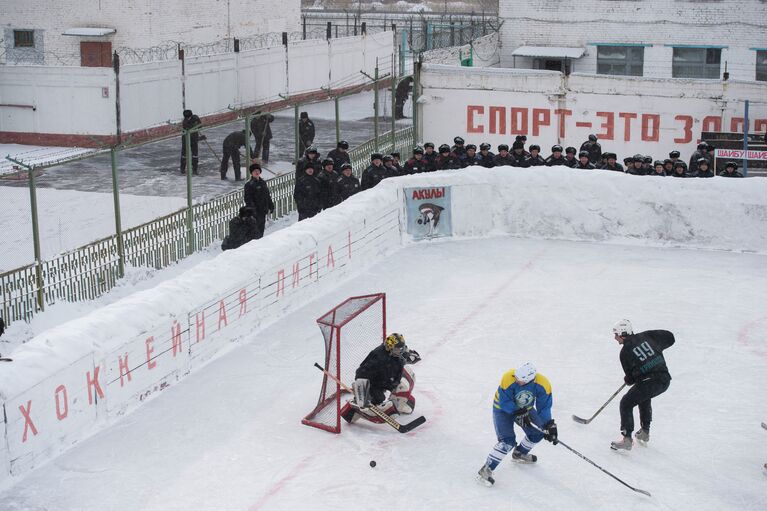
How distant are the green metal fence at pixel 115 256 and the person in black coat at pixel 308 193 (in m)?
1.15

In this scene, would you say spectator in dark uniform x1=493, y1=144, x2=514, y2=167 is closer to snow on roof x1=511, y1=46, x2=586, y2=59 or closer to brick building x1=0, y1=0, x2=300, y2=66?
brick building x1=0, y1=0, x2=300, y2=66

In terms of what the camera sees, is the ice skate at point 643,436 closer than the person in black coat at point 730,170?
Yes

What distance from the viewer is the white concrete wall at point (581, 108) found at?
22453mm

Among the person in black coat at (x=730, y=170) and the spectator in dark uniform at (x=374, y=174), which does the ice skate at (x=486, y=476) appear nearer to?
the spectator in dark uniform at (x=374, y=174)

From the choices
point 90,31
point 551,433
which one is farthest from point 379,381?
point 90,31

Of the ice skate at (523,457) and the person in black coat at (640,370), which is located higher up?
the person in black coat at (640,370)

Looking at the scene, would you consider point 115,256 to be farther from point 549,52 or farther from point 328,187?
point 549,52

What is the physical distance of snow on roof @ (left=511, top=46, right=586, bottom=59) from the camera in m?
34.5

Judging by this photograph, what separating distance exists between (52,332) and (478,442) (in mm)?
4293

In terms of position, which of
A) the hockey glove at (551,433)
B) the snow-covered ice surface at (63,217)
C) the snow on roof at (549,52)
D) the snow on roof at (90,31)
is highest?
the snow on roof at (90,31)

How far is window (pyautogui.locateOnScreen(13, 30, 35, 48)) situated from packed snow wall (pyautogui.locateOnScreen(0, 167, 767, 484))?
18.2 meters

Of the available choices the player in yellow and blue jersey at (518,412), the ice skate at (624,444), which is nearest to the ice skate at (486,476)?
the player in yellow and blue jersey at (518,412)

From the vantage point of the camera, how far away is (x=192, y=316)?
1250 cm

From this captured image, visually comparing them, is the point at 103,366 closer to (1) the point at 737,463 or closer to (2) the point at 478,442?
(2) the point at 478,442
